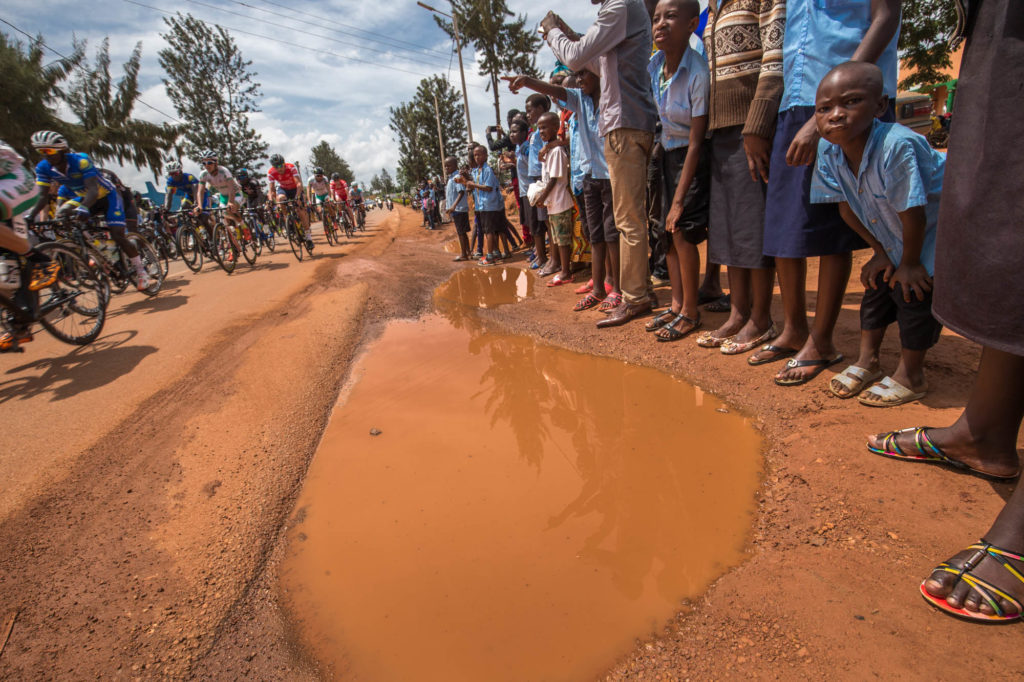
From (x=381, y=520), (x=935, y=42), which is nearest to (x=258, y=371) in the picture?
(x=381, y=520)

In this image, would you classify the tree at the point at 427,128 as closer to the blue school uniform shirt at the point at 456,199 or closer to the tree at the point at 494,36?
the tree at the point at 494,36

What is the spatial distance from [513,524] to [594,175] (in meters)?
2.92

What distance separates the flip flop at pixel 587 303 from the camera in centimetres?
402

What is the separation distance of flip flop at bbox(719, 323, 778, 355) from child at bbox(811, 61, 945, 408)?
60 centimetres

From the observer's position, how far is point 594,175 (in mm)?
3771

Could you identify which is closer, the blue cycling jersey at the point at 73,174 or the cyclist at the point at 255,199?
the blue cycling jersey at the point at 73,174

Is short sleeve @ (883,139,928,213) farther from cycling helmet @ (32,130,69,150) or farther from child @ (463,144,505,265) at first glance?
cycling helmet @ (32,130,69,150)

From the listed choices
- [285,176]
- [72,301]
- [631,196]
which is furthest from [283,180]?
[631,196]

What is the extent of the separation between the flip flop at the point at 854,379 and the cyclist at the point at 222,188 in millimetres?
8064

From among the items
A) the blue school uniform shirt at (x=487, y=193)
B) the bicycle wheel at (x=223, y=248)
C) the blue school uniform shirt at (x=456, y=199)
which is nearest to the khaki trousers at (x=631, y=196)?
the blue school uniform shirt at (x=487, y=193)

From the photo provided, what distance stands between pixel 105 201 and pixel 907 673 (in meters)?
7.28

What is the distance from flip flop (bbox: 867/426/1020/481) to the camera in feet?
5.02

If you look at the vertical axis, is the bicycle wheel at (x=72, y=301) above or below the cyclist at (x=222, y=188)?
below

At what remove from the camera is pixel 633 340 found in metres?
3.14
